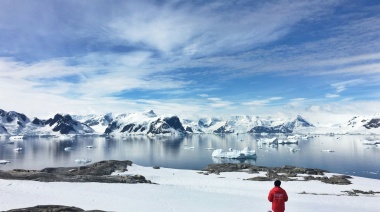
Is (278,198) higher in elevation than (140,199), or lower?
higher

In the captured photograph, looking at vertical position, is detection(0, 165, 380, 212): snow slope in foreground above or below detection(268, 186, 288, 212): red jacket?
below

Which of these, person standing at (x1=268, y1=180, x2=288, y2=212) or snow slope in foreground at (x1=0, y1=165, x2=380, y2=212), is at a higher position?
person standing at (x1=268, y1=180, x2=288, y2=212)

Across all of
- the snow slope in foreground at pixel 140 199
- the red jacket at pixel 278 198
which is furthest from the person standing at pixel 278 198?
the snow slope in foreground at pixel 140 199

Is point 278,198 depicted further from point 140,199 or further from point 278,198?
point 140,199

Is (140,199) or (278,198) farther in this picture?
(140,199)

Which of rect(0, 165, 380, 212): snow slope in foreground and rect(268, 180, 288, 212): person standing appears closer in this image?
rect(268, 180, 288, 212): person standing

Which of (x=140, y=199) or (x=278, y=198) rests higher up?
(x=278, y=198)

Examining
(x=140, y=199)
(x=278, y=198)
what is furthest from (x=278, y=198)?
(x=140, y=199)

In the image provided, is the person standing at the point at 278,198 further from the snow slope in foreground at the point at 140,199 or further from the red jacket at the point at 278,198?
the snow slope in foreground at the point at 140,199

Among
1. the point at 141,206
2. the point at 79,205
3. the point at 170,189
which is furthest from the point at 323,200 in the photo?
the point at 79,205

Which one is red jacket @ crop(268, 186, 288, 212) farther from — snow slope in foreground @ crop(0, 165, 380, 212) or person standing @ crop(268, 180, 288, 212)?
snow slope in foreground @ crop(0, 165, 380, 212)

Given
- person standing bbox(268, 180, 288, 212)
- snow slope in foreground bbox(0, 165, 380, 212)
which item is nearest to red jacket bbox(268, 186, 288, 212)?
person standing bbox(268, 180, 288, 212)

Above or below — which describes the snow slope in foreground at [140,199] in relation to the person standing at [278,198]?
below

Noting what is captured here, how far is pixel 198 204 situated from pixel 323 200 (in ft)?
37.7
